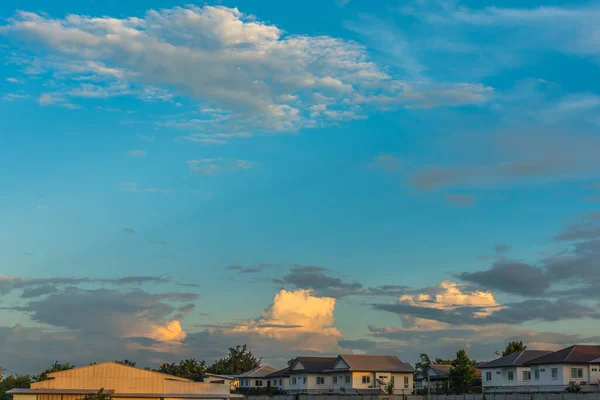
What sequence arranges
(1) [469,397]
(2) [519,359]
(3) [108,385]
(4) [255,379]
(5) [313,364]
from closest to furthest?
(1) [469,397] → (3) [108,385] → (2) [519,359] → (5) [313,364] → (4) [255,379]

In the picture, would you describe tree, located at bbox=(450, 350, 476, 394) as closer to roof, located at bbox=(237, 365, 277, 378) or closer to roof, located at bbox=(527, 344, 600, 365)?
roof, located at bbox=(527, 344, 600, 365)

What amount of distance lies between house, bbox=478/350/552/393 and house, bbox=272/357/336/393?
86.7ft

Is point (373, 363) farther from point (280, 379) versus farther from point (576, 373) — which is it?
point (576, 373)

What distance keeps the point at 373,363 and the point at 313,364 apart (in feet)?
42.0

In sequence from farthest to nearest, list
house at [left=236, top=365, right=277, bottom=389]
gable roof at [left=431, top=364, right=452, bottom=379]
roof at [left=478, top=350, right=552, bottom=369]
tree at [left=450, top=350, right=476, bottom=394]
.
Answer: house at [left=236, top=365, right=277, bottom=389]
gable roof at [left=431, top=364, right=452, bottom=379]
tree at [left=450, top=350, right=476, bottom=394]
roof at [left=478, top=350, right=552, bottom=369]

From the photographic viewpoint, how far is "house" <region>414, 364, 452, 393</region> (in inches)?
4350

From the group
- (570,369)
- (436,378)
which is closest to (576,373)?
(570,369)

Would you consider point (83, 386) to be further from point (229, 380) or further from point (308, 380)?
point (229, 380)

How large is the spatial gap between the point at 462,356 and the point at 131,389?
47575mm

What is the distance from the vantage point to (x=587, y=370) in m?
83.9

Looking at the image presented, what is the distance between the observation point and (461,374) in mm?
106188

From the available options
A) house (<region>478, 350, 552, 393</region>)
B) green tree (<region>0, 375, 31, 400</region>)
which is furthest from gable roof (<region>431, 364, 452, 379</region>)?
green tree (<region>0, 375, 31, 400</region>)

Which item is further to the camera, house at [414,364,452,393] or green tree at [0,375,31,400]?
green tree at [0,375,31,400]

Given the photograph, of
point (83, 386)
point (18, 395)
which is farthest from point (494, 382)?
point (18, 395)
